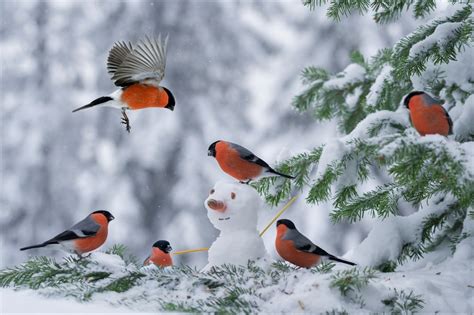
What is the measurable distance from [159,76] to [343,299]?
101 cm

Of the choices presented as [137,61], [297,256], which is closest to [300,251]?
[297,256]

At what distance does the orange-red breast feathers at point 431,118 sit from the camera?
2.10 m

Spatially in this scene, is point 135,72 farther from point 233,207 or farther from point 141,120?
point 141,120

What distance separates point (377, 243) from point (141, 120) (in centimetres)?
514

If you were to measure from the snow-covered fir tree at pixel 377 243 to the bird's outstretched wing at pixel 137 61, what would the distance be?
0.62m

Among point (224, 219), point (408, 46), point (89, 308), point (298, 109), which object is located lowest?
point (89, 308)

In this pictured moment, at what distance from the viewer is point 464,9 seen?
241 centimetres

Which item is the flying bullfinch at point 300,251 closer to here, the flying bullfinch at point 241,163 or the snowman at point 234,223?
the snowman at point 234,223

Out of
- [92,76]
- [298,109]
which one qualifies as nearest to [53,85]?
[92,76]

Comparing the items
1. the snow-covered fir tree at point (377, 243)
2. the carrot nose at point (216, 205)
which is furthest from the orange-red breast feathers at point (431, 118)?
the carrot nose at point (216, 205)

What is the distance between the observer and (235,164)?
233cm

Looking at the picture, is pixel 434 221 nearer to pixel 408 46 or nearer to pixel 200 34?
pixel 408 46

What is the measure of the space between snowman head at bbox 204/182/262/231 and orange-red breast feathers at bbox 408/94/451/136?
0.64 meters

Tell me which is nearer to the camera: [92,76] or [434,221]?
[434,221]
